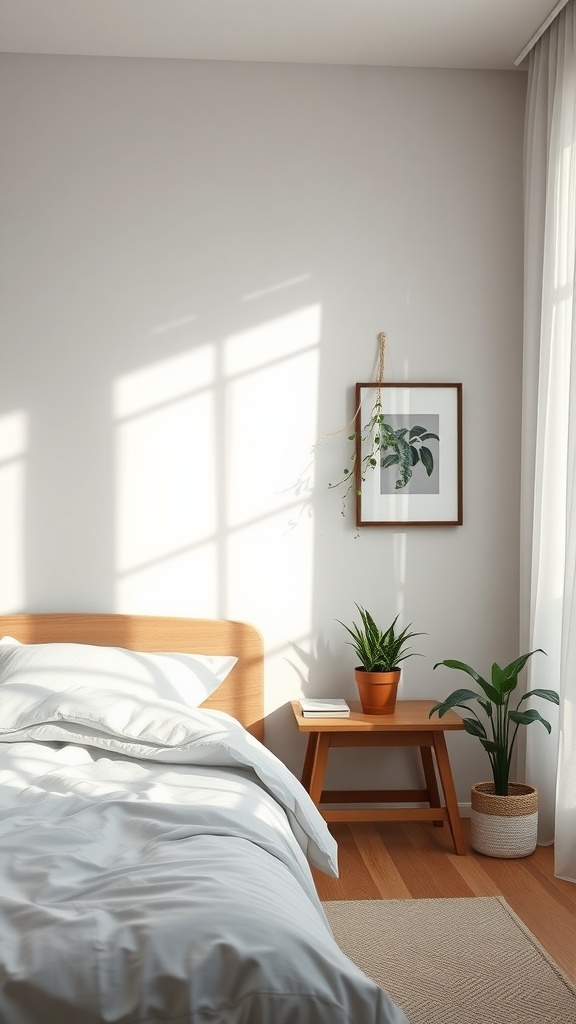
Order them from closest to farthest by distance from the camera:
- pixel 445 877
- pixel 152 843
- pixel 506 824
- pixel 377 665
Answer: pixel 152 843
pixel 445 877
pixel 506 824
pixel 377 665

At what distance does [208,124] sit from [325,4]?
2.06 feet

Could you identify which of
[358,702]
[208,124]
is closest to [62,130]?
[208,124]

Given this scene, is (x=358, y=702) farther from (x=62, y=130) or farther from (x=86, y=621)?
(x=62, y=130)

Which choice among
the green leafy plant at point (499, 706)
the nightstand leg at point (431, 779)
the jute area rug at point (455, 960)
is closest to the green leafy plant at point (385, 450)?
the green leafy plant at point (499, 706)

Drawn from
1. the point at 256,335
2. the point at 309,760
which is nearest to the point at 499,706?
the point at 309,760

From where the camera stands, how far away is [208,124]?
11.4ft

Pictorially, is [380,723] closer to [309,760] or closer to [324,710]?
[324,710]

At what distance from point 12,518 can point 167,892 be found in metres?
2.23

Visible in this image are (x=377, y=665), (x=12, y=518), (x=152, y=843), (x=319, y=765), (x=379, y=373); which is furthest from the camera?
(x=379, y=373)

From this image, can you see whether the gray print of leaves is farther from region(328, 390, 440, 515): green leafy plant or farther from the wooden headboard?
the wooden headboard

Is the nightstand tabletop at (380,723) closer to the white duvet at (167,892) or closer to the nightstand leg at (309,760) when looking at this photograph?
the nightstand leg at (309,760)

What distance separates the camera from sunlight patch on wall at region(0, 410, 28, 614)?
11.2 ft

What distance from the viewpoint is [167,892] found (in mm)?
1428

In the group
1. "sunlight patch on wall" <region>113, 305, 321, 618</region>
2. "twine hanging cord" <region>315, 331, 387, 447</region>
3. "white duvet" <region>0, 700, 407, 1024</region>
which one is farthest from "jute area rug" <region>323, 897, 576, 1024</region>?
"twine hanging cord" <region>315, 331, 387, 447</region>
